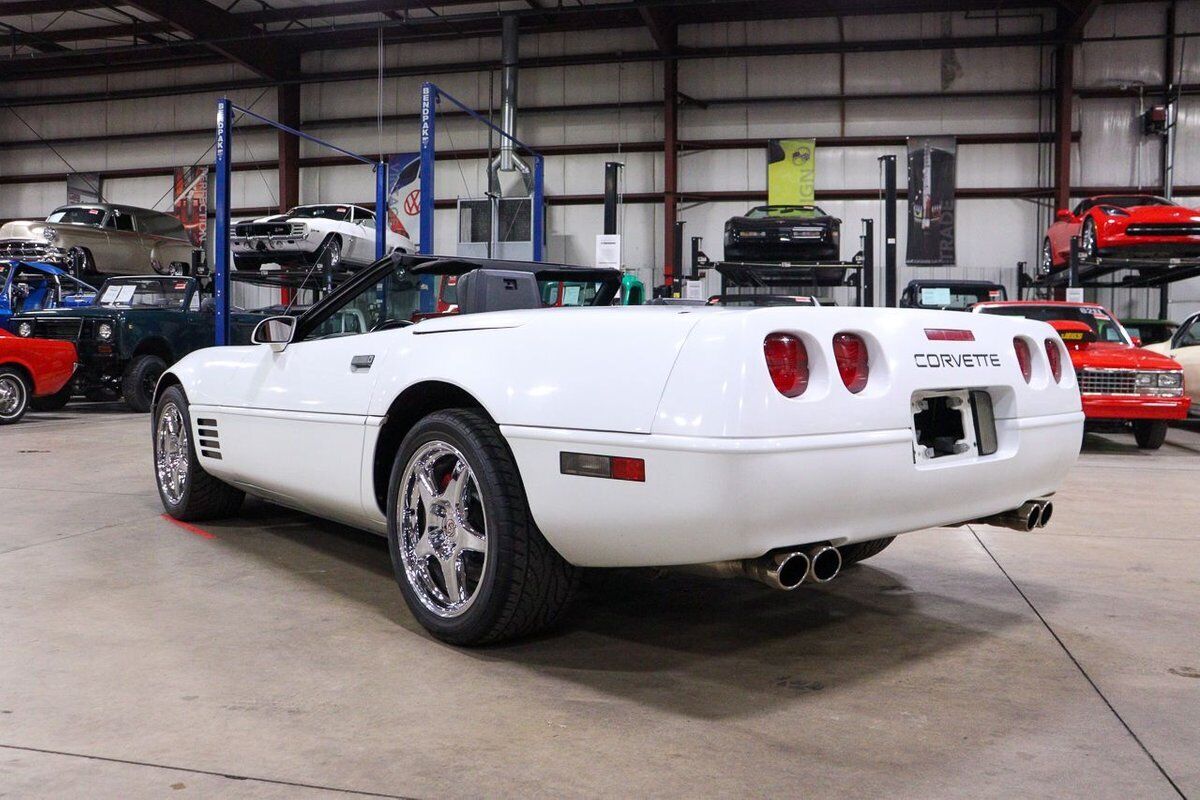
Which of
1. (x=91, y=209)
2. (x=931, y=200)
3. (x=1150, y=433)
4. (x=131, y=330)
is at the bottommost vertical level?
(x=1150, y=433)

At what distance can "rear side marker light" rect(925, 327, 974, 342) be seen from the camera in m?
2.36

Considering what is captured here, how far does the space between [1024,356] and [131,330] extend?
34.6 feet

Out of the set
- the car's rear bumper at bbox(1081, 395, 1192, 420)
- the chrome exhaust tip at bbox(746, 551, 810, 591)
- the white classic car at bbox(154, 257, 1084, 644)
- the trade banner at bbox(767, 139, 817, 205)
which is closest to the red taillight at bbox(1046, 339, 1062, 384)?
the white classic car at bbox(154, 257, 1084, 644)

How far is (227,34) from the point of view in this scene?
60.1ft

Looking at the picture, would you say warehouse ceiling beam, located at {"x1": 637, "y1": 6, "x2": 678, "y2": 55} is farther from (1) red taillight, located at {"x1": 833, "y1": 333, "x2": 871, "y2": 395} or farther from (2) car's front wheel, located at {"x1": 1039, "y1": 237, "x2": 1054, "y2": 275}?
(1) red taillight, located at {"x1": 833, "y1": 333, "x2": 871, "y2": 395}

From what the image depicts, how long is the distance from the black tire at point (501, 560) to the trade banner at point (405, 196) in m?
17.2

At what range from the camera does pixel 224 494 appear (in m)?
4.20

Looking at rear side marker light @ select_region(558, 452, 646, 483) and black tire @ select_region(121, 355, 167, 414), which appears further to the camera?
black tire @ select_region(121, 355, 167, 414)

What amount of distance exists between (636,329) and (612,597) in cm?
125

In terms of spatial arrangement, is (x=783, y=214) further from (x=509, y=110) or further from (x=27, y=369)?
(x=27, y=369)

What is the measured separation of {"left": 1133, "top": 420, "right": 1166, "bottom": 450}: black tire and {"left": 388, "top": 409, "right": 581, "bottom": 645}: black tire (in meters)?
7.15

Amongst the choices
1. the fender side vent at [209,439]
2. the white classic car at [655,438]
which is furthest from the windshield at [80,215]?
the white classic car at [655,438]

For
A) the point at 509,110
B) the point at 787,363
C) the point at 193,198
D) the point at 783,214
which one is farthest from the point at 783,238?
the point at 193,198

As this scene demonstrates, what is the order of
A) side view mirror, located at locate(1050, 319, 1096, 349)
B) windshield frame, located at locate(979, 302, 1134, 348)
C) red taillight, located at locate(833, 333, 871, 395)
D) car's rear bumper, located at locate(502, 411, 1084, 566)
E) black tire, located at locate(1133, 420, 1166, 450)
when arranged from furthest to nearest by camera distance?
windshield frame, located at locate(979, 302, 1134, 348) < side view mirror, located at locate(1050, 319, 1096, 349) < black tire, located at locate(1133, 420, 1166, 450) < red taillight, located at locate(833, 333, 871, 395) < car's rear bumper, located at locate(502, 411, 1084, 566)
